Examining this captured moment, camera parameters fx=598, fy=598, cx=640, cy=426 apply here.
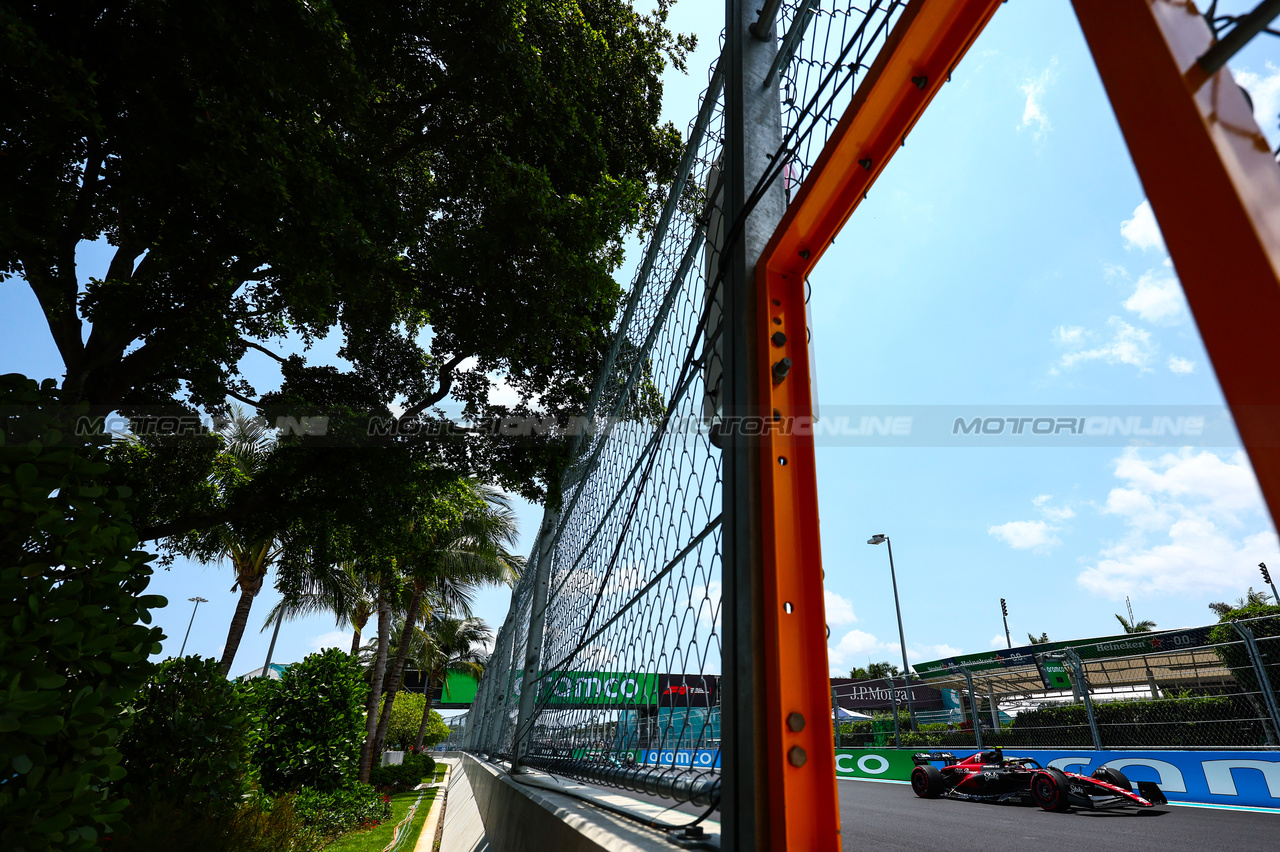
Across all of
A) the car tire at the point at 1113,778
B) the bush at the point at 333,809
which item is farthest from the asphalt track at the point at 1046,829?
the bush at the point at 333,809

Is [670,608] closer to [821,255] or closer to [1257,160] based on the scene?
[821,255]

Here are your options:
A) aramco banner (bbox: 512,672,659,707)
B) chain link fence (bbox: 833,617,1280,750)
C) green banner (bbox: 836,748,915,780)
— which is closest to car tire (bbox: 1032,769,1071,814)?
chain link fence (bbox: 833,617,1280,750)

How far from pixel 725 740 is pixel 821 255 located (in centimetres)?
123

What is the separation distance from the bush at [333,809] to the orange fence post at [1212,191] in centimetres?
1071

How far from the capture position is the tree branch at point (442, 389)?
7.80 m

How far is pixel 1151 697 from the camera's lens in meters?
11.3

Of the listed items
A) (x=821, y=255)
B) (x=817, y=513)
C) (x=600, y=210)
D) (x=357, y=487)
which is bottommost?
(x=817, y=513)

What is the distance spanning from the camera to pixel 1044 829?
615cm

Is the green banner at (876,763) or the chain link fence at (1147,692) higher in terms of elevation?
the chain link fence at (1147,692)

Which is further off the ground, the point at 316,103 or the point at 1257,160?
the point at 316,103

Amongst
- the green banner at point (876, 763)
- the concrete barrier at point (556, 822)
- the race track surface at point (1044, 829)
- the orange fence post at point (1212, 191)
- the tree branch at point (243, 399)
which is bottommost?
the green banner at point (876, 763)

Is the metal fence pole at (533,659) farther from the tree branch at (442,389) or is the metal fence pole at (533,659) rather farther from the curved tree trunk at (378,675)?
the curved tree trunk at (378,675)

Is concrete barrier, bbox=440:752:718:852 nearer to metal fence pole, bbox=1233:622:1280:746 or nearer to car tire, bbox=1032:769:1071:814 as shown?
car tire, bbox=1032:769:1071:814

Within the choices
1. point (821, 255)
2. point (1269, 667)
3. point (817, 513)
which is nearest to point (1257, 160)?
point (817, 513)
